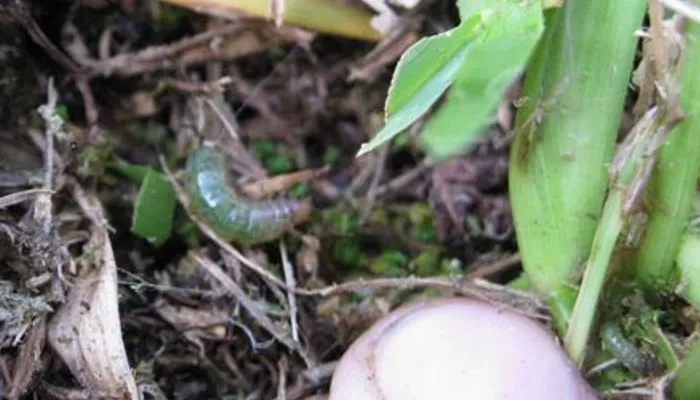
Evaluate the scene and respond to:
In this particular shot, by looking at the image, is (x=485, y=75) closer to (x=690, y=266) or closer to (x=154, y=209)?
(x=690, y=266)

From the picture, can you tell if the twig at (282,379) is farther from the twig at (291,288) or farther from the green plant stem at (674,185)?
the green plant stem at (674,185)

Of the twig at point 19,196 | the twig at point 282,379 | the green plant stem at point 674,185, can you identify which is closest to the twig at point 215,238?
the twig at point 282,379

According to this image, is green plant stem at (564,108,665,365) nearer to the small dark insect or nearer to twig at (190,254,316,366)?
the small dark insect

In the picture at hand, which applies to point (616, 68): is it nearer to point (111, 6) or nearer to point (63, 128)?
point (63, 128)

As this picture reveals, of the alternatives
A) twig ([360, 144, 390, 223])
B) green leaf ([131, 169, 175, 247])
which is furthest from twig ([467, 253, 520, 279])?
green leaf ([131, 169, 175, 247])

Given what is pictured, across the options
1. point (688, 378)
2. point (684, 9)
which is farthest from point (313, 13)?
point (688, 378)

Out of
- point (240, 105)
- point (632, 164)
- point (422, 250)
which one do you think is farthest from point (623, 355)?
point (240, 105)

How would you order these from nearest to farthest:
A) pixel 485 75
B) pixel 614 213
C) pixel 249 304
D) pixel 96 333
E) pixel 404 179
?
1. pixel 485 75
2. pixel 614 213
3. pixel 96 333
4. pixel 249 304
5. pixel 404 179
